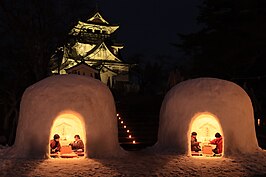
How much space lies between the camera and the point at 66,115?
26.7ft

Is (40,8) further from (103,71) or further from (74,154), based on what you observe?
(103,71)

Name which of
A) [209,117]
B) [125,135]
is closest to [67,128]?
[125,135]

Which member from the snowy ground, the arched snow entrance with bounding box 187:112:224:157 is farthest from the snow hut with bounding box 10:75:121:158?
the arched snow entrance with bounding box 187:112:224:157

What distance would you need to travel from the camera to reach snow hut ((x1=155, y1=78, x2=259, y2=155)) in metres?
8.53

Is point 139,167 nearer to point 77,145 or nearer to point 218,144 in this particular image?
point 77,145

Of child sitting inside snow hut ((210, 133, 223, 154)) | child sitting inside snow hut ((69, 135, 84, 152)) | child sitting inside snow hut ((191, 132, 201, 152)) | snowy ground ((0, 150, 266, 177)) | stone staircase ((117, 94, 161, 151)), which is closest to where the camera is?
snowy ground ((0, 150, 266, 177))

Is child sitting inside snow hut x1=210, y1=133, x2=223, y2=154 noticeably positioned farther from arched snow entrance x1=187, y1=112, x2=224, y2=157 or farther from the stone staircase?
the stone staircase

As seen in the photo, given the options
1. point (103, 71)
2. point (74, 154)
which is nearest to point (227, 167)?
point (74, 154)

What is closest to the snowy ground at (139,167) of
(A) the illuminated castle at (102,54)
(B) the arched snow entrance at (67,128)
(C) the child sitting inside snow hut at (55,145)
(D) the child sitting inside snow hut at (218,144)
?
(D) the child sitting inside snow hut at (218,144)

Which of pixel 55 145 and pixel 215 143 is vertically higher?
pixel 215 143

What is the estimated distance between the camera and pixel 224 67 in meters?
13.8

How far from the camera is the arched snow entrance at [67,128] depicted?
830 cm

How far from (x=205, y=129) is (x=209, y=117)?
1.99 ft

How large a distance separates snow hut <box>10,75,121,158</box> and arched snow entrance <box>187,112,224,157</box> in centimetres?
216
